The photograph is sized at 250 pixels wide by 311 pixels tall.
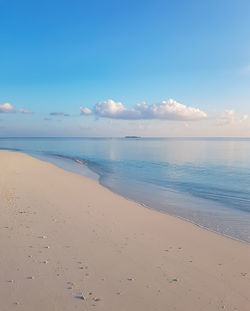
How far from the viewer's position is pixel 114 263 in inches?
237

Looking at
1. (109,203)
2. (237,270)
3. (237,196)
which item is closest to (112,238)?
(237,270)

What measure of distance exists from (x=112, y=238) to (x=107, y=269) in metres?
1.88

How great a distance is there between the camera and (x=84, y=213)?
10.1 meters

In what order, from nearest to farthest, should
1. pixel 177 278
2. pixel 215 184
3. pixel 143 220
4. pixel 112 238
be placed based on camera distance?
pixel 177 278 < pixel 112 238 < pixel 143 220 < pixel 215 184

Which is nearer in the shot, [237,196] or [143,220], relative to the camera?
[143,220]

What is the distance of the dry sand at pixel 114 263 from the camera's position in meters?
4.64

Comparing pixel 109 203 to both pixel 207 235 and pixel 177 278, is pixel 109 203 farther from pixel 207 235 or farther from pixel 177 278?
pixel 177 278

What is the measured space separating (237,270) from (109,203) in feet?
23.9

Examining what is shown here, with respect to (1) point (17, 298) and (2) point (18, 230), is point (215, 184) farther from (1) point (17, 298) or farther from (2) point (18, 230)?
(1) point (17, 298)

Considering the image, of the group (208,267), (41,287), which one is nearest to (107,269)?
(41,287)

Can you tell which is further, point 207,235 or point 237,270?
point 207,235

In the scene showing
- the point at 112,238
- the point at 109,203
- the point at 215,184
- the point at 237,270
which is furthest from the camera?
the point at 215,184

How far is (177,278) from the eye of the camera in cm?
548

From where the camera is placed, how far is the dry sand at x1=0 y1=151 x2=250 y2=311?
464cm
